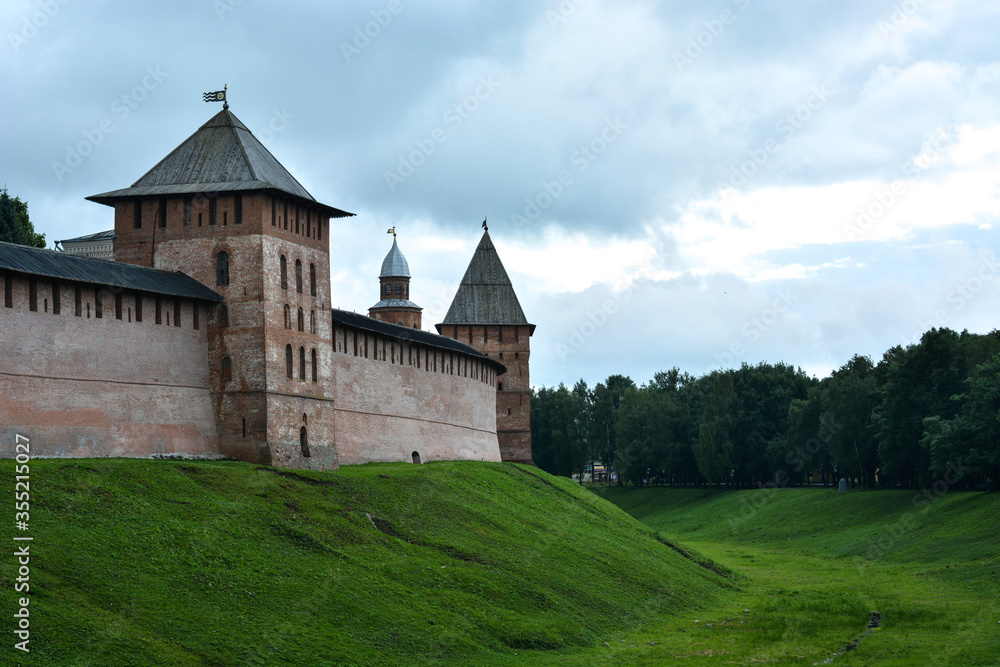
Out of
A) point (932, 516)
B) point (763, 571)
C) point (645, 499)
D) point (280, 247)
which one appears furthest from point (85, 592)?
point (645, 499)

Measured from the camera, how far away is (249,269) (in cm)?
3142

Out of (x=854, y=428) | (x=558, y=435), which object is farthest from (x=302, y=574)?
(x=558, y=435)

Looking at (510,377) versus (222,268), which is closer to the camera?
(222,268)

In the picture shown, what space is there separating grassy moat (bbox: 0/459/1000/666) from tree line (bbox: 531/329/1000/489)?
37.1 feet

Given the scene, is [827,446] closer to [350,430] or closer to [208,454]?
[350,430]

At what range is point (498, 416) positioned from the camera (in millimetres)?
58875

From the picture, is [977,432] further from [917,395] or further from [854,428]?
[854,428]

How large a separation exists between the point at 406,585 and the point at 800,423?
47.2 meters

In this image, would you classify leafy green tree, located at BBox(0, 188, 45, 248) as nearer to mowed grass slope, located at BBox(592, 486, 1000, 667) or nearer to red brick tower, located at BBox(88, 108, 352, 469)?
red brick tower, located at BBox(88, 108, 352, 469)

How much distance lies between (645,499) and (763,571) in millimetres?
35840

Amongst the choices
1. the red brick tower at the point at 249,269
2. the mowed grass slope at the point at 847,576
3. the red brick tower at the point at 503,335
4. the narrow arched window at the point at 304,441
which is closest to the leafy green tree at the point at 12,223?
the red brick tower at the point at 249,269

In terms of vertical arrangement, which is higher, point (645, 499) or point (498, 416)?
point (498, 416)

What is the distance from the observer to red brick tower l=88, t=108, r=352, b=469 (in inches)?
1229

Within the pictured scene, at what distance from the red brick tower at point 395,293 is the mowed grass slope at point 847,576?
19.3 metres
